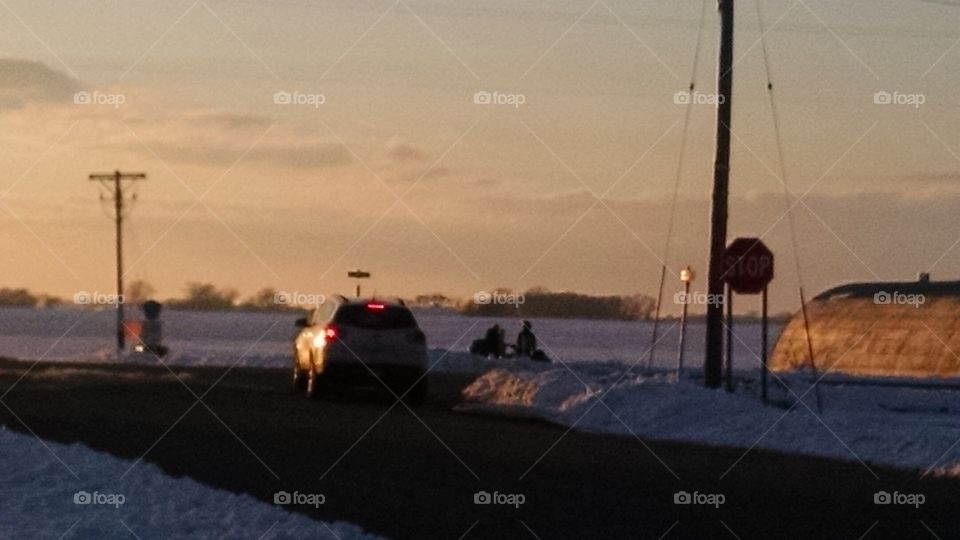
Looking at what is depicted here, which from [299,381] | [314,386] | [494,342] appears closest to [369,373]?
[314,386]

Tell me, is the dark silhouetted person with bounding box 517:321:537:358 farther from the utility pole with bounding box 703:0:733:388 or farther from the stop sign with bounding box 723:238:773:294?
the stop sign with bounding box 723:238:773:294

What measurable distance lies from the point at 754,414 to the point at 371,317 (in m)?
8.21

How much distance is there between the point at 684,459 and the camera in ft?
66.3

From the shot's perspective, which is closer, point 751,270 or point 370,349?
point 751,270

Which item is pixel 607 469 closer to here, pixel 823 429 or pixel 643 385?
pixel 823 429

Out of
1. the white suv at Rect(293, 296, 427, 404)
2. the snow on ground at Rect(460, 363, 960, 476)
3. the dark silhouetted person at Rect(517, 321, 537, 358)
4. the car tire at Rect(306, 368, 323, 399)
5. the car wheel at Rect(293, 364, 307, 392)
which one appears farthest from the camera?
the dark silhouetted person at Rect(517, 321, 537, 358)

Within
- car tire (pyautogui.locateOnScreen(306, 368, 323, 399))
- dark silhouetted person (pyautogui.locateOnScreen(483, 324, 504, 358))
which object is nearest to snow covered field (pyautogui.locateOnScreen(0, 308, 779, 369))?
dark silhouetted person (pyautogui.locateOnScreen(483, 324, 504, 358))

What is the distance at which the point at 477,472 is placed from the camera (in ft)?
59.2

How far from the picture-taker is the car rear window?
30.9m

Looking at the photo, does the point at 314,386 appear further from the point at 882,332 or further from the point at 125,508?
the point at 882,332

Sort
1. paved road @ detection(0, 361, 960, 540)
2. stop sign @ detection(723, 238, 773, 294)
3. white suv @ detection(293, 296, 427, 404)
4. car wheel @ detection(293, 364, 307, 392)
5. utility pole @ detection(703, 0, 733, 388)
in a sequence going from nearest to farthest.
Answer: paved road @ detection(0, 361, 960, 540)
stop sign @ detection(723, 238, 773, 294)
utility pole @ detection(703, 0, 733, 388)
white suv @ detection(293, 296, 427, 404)
car wheel @ detection(293, 364, 307, 392)

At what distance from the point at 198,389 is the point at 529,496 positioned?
1961 centimetres

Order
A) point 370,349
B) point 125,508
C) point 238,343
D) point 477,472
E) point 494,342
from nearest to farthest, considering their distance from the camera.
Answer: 1. point 125,508
2. point 477,472
3. point 370,349
4. point 494,342
5. point 238,343

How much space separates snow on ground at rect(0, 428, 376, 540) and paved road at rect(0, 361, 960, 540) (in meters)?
0.56
